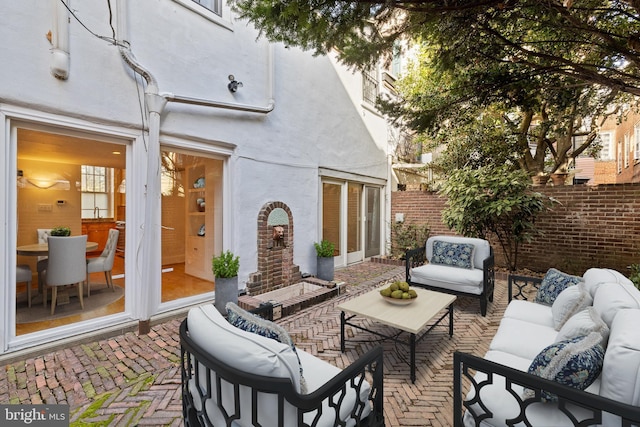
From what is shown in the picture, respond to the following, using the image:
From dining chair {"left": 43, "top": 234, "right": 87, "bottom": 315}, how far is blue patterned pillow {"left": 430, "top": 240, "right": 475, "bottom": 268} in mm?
5500

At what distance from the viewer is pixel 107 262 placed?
458 centimetres

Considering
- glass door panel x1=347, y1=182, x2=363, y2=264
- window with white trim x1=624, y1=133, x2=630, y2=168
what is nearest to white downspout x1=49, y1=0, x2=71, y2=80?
glass door panel x1=347, y1=182, x2=363, y2=264

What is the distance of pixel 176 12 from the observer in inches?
161

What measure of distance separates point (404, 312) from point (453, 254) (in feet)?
7.88

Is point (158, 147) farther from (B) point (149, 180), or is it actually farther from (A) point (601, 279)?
(A) point (601, 279)

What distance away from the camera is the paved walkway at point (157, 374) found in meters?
2.28

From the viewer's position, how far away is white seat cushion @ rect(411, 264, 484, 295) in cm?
432

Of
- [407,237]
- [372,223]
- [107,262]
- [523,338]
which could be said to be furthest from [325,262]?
[523,338]

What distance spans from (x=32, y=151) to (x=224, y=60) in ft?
9.94

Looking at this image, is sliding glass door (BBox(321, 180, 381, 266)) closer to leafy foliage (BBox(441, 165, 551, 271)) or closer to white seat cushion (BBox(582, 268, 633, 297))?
leafy foliage (BBox(441, 165, 551, 271))

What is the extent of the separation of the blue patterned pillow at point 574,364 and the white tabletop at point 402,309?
113 centimetres

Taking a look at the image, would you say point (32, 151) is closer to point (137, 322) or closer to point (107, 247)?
point (107, 247)

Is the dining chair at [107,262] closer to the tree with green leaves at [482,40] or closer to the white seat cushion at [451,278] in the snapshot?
the tree with green leaves at [482,40]

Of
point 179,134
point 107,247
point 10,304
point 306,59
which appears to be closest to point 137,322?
point 10,304
